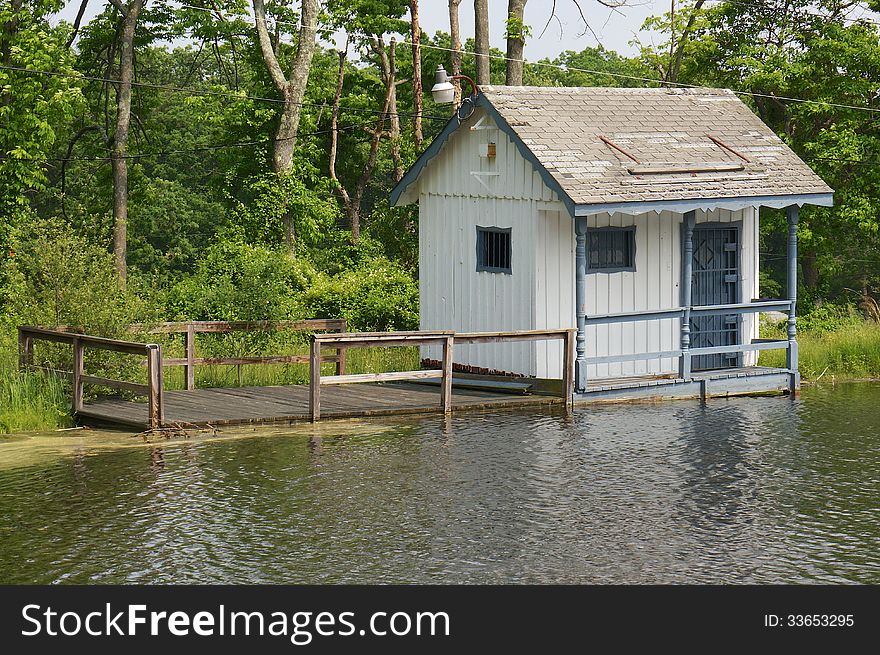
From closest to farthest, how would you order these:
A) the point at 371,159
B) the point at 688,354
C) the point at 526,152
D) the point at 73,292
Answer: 1. the point at 73,292
2. the point at 526,152
3. the point at 688,354
4. the point at 371,159

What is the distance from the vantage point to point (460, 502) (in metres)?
13.5

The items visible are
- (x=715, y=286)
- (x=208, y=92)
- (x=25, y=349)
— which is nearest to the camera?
(x=25, y=349)

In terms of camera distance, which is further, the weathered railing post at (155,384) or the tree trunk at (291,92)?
the tree trunk at (291,92)

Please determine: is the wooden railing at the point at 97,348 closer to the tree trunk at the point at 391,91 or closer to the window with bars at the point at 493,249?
the window with bars at the point at 493,249

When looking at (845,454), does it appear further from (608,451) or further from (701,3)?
(701,3)

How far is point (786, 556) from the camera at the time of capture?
1129 centimetres

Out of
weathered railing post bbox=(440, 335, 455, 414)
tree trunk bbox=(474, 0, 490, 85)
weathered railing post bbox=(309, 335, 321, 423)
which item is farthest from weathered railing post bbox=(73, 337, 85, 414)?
tree trunk bbox=(474, 0, 490, 85)

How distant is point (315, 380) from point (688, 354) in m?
5.98

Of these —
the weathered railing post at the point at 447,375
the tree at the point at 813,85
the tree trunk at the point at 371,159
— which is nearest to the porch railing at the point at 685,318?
the weathered railing post at the point at 447,375

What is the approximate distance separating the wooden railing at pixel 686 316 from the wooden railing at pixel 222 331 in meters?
3.96

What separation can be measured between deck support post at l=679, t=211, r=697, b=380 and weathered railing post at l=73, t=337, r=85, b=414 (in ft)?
28.7

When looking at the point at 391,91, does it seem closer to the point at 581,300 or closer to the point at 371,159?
the point at 371,159

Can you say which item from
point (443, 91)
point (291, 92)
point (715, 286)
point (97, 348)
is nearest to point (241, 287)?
point (97, 348)

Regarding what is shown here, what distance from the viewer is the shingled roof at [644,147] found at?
66.0 feet
